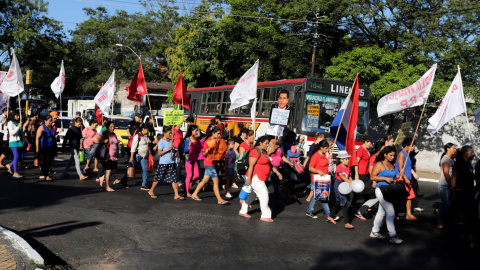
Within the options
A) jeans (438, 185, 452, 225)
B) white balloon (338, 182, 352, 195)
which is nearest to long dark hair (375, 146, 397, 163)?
white balloon (338, 182, 352, 195)

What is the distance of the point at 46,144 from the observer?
484 inches

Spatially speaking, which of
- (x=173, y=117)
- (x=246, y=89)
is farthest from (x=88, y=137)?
(x=246, y=89)

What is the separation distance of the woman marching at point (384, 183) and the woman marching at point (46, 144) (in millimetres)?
8271

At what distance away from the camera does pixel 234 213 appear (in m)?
9.54

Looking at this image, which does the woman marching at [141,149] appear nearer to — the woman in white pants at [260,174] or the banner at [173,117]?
the banner at [173,117]

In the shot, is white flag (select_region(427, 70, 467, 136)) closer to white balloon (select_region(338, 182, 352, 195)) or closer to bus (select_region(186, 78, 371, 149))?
white balloon (select_region(338, 182, 352, 195))

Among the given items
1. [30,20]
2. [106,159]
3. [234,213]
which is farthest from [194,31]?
[234,213]

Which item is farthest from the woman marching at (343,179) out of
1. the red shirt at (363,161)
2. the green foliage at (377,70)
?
the green foliage at (377,70)

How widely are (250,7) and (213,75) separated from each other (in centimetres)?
521

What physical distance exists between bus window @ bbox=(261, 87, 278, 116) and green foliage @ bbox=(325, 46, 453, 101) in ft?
19.5

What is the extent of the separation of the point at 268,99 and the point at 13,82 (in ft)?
28.8

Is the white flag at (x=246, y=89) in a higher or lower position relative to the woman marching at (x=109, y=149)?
higher

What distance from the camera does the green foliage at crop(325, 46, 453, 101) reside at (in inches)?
816

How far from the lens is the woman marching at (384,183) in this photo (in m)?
7.67
